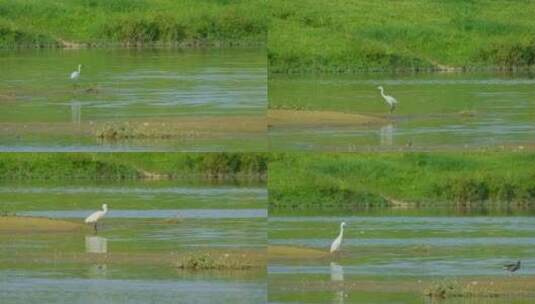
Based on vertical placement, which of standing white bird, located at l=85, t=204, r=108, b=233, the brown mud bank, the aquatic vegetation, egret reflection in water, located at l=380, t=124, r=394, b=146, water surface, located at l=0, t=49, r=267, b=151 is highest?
water surface, located at l=0, t=49, r=267, b=151

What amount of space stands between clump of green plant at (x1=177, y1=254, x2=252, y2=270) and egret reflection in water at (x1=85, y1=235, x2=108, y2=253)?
0.99 meters

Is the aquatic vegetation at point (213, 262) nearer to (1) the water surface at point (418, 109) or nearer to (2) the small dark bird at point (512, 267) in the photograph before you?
(1) the water surface at point (418, 109)

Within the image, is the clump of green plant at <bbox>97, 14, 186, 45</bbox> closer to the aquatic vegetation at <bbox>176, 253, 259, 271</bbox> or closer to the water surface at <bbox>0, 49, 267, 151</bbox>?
the water surface at <bbox>0, 49, 267, 151</bbox>

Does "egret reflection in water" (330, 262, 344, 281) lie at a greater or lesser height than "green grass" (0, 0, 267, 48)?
lesser

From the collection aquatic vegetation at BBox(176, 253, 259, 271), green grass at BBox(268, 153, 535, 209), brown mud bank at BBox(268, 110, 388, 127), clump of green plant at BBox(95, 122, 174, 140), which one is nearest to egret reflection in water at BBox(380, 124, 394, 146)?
brown mud bank at BBox(268, 110, 388, 127)

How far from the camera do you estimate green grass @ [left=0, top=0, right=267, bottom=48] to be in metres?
22.7

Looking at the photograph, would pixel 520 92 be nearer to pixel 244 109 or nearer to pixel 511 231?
pixel 511 231

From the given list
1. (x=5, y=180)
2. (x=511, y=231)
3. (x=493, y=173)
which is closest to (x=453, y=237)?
(x=511, y=231)

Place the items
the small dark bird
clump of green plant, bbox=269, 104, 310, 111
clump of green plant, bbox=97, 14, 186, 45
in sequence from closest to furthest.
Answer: the small dark bird < clump of green plant, bbox=269, 104, 310, 111 < clump of green plant, bbox=97, 14, 186, 45

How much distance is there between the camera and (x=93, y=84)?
60.6 ft

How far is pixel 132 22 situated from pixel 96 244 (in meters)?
6.24

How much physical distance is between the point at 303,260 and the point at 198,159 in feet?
17.5

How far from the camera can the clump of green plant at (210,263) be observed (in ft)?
52.6

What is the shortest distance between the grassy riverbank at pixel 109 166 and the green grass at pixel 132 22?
A: 1612 mm
